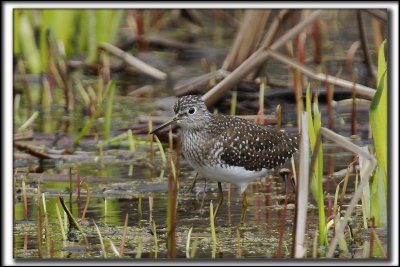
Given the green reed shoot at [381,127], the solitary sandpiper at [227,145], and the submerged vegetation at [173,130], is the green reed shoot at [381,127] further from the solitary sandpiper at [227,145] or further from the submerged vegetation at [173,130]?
the solitary sandpiper at [227,145]

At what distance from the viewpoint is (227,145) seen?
9047 mm

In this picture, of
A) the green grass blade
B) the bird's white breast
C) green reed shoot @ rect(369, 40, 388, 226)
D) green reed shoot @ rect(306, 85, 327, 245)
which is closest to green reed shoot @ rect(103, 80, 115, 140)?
the green grass blade

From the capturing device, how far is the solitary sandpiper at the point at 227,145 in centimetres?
894

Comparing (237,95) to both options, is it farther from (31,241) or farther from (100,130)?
(31,241)

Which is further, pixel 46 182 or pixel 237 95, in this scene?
pixel 237 95

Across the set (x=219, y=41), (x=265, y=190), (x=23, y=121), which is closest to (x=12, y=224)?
(x=265, y=190)

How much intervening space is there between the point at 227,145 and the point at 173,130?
188 cm

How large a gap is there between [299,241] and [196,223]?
1712mm

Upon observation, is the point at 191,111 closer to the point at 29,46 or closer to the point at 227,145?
the point at 227,145

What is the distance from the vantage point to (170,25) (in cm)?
1277

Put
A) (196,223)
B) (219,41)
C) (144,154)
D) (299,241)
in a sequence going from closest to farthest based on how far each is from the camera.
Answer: (299,241) → (196,223) → (144,154) → (219,41)

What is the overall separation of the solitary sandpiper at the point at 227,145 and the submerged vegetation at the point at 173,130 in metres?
0.21

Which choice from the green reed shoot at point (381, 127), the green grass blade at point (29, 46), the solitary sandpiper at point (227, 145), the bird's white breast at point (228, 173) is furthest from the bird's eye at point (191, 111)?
the green grass blade at point (29, 46)

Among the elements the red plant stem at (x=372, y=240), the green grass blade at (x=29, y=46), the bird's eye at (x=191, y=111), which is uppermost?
the green grass blade at (x=29, y=46)
